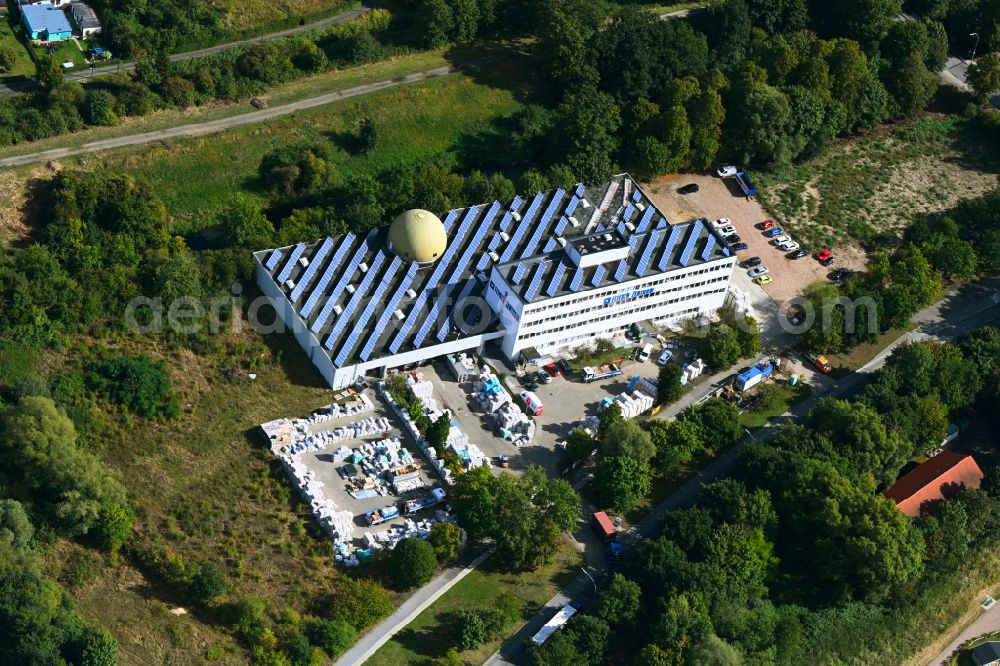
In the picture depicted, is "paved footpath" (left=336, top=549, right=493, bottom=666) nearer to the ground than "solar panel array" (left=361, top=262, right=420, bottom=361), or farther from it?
nearer to the ground

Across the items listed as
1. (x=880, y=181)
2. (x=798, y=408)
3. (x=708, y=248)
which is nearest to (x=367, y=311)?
(x=708, y=248)

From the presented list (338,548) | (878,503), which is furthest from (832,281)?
(338,548)


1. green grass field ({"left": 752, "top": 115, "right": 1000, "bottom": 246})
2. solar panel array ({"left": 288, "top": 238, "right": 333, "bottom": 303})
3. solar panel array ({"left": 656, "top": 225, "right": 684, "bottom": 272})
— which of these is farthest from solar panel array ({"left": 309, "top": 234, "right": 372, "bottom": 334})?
green grass field ({"left": 752, "top": 115, "right": 1000, "bottom": 246})

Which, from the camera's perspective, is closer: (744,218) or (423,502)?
(423,502)

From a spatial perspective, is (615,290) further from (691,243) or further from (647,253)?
(691,243)

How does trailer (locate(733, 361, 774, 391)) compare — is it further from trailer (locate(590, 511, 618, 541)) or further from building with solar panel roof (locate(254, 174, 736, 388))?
trailer (locate(590, 511, 618, 541))

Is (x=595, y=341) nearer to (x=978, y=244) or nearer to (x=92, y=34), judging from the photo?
(x=978, y=244)
